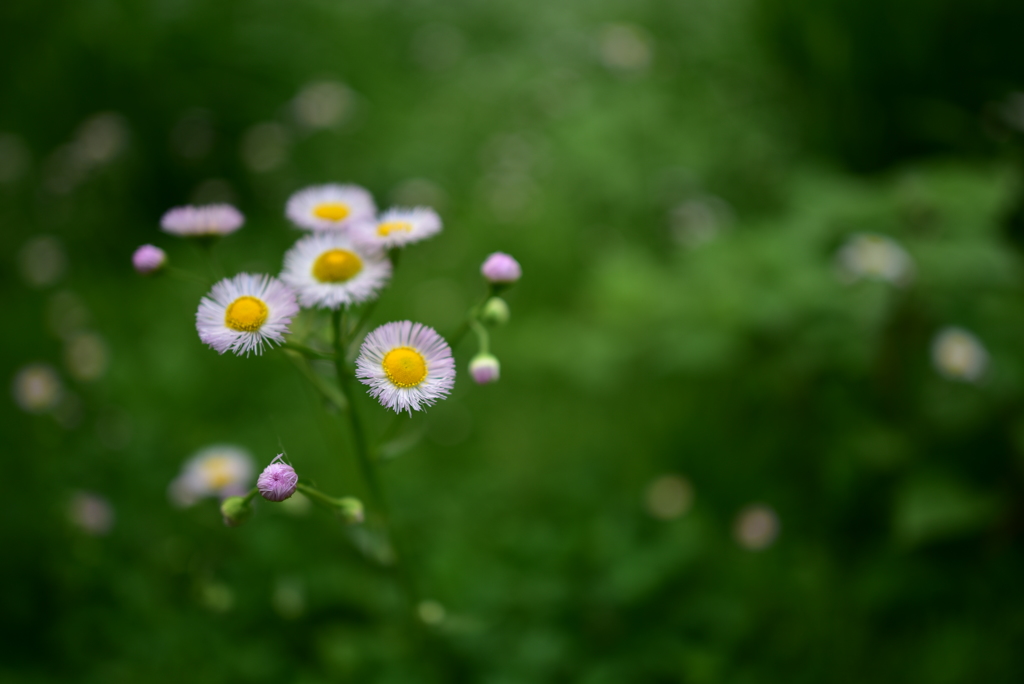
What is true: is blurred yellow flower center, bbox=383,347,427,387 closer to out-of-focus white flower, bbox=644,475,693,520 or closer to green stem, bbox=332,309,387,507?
green stem, bbox=332,309,387,507

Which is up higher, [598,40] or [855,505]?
[598,40]

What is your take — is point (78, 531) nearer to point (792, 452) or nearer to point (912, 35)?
point (792, 452)

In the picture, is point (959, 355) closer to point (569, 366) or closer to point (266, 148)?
point (569, 366)

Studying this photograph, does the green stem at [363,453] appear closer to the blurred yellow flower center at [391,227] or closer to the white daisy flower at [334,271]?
→ the white daisy flower at [334,271]

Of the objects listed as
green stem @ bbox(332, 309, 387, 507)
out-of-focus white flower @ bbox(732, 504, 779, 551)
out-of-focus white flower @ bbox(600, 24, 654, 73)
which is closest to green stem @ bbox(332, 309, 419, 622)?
Result: green stem @ bbox(332, 309, 387, 507)

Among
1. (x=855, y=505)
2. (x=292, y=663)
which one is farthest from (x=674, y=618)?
(x=292, y=663)

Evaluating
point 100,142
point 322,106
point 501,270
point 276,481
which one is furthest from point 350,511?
point 322,106

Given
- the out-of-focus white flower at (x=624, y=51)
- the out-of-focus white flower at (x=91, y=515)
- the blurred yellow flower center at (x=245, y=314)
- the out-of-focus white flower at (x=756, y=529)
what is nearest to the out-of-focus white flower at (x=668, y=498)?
the out-of-focus white flower at (x=756, y=529)

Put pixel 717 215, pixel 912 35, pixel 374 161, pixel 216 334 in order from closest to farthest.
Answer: pixel 216 334 → pixel 912 35 → pixel 717 215 → pixel 374 161
